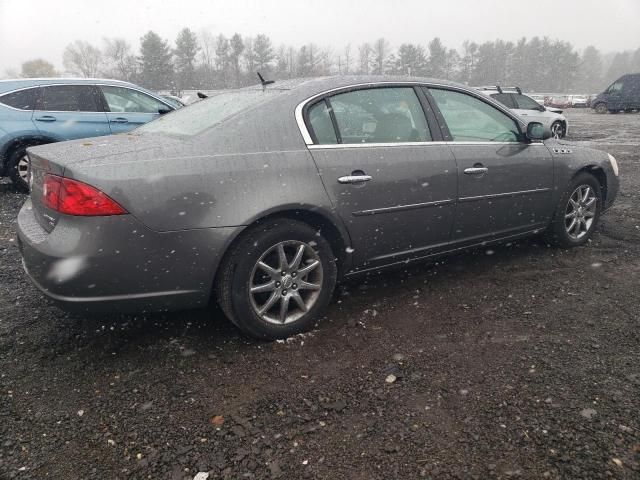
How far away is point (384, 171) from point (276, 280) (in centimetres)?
97

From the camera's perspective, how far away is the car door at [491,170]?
347cm

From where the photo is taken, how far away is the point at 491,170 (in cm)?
358

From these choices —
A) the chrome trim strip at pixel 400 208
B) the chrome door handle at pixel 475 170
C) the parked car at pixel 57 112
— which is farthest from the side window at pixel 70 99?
the chrome door handle at pixel 475 170

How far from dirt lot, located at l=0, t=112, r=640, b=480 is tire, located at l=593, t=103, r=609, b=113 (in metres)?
29.8

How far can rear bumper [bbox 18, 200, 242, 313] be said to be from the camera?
2314 mm

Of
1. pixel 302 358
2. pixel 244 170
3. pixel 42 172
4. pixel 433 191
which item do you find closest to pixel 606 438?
pixel 302 358

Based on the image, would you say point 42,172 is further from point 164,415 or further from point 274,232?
point 164,415

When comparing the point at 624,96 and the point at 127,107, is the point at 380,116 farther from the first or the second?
the point at 624,96

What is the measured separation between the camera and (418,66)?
76.8 metres

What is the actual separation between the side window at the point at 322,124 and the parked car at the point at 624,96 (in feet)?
98.4

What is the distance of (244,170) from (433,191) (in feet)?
4.44

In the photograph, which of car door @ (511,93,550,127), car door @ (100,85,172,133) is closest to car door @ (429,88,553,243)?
car door @ (100,85,172,133)

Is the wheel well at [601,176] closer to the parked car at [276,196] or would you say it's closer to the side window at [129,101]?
the parked car at [276,196]

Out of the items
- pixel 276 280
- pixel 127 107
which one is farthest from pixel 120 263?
pixel 127 107
